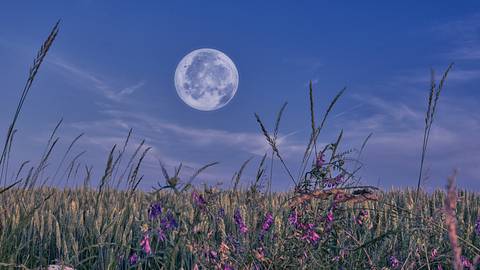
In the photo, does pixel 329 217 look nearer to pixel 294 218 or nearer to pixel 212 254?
pixel 294 218

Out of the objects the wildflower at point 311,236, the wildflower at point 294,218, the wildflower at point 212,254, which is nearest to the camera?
the wildflower at point 212,254

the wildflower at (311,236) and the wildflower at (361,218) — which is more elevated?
the wildflower at (361,218)

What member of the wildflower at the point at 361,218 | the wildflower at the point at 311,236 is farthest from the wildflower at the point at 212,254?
the wildflower at the point at 361,218

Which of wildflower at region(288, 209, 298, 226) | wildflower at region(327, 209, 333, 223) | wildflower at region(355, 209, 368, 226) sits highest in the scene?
wildflower at region(355, 209, 368, 226)

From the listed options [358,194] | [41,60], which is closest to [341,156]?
[358,194]

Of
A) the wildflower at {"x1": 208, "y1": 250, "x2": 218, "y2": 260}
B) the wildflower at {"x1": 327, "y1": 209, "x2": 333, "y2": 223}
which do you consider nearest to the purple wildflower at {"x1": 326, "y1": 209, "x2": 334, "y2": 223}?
the wildflower at {"x1": 327, "y1": 209, "x2": 333, "y2": 223}

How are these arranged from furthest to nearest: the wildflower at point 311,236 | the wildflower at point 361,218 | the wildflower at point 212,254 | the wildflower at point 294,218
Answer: the wildflower at point 361,218
the wildflower at point 294,218
the wildflower at point 311,236
the wildflower at point 212,254

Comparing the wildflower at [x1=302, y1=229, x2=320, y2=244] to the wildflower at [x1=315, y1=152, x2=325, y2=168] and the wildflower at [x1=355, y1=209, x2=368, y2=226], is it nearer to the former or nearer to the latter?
the wildflower at [x1=315, y1=152, x2=325, y2=168]

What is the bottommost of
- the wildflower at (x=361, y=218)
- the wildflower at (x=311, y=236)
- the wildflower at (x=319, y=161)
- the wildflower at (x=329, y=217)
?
the wildflower at (x=311, y=236)

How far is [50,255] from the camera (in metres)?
4.36

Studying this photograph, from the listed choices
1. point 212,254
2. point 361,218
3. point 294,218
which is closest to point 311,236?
point 294,218

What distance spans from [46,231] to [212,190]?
2.51 metres

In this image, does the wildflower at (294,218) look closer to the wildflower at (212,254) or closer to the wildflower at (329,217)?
the wildflower at (329,217)

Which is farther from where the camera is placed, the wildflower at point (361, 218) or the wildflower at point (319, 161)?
the wildflower at point (361, 218)
